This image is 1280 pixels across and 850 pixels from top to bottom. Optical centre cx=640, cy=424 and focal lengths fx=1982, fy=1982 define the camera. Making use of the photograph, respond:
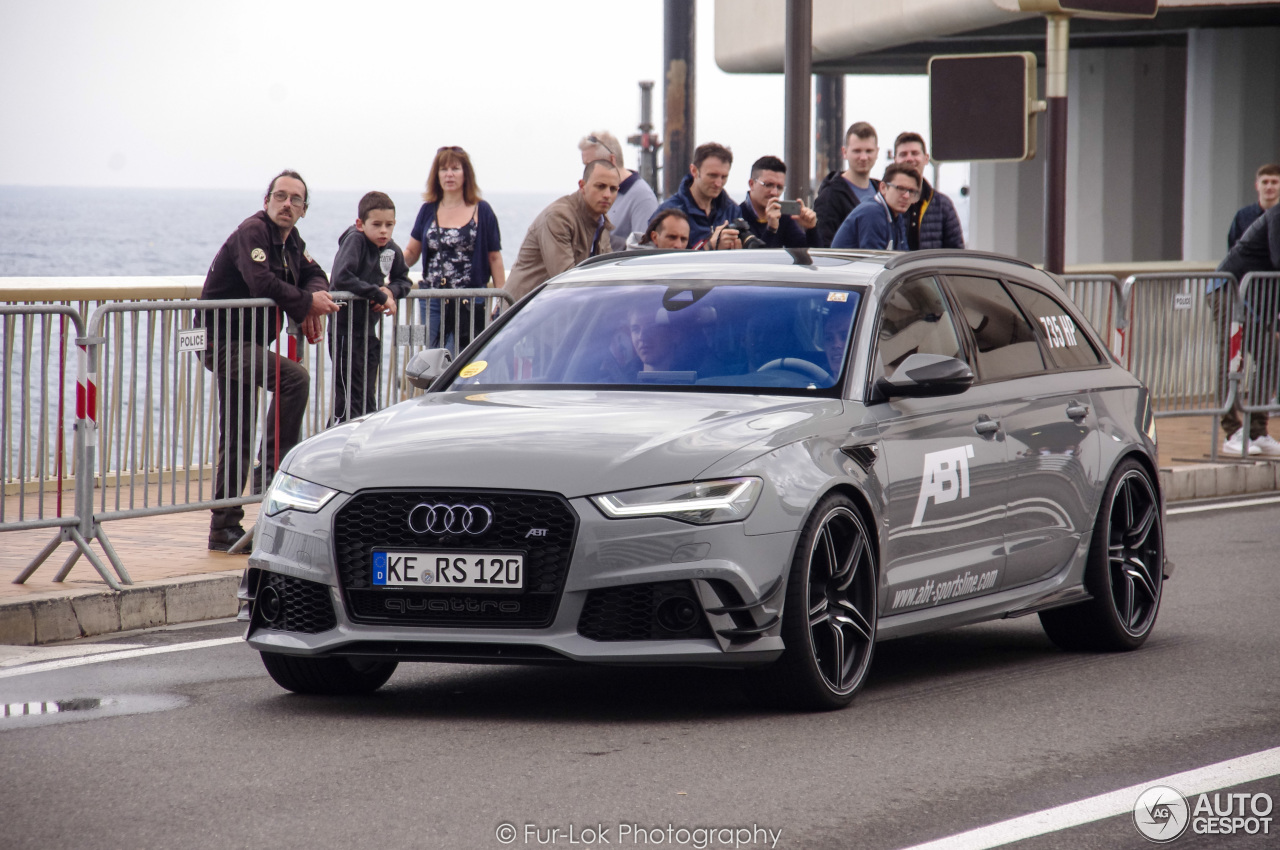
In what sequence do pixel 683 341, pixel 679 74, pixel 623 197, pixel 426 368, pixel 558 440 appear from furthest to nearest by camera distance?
pixel 679 74
pixel 623 197
pixel 426 368
pixel 683 341
pixel 558 440

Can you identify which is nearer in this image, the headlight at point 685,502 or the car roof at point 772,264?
the headlight at point 685,502

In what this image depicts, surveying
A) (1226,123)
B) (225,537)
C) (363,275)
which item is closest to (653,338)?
(225,537)

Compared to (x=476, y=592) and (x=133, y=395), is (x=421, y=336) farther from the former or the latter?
(x=476, y=592)

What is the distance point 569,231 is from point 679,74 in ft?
83.9

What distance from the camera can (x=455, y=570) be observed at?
6199 mm

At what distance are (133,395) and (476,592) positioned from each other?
13.8ft

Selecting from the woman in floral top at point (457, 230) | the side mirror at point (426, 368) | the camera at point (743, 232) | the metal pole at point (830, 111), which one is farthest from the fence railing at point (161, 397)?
the metal pole at point (830, 111)

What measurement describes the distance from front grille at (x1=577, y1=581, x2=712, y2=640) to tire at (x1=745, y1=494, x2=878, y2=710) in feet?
1.16

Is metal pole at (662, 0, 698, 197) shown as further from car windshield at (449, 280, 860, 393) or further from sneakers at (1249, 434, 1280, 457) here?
car windshield at (449, 280, 860, 393)

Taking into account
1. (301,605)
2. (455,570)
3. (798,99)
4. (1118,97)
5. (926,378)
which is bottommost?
(301,605)

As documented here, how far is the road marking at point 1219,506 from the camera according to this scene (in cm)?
1367

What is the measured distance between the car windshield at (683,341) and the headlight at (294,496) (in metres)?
1.09

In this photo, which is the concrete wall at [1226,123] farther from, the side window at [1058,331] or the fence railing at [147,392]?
the side window at [1058,331]

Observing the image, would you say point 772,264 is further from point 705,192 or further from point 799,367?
point 705,192
